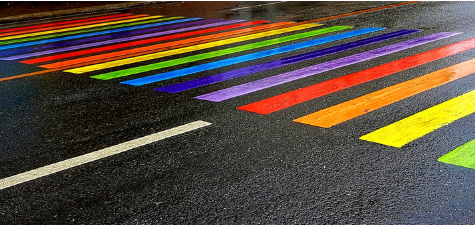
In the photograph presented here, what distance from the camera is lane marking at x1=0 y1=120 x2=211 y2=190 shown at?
382 centimetres

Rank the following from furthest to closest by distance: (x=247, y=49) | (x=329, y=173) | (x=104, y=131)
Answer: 1. (x=247, y=49)
2. (x=104, y=131)
3. (x=329, y=173)

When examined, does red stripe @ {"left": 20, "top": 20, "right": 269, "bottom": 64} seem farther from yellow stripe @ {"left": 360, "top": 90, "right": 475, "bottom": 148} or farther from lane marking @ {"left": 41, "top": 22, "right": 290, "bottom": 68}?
yellow stripe @ {"left": 360, "top": 90, "right": 475, "bottom": 148}

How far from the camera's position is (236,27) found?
36.9 ft

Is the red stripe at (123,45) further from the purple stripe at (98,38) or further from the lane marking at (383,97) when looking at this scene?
the lane marking at (383,97)

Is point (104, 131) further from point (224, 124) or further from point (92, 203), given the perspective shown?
point (92, 203)

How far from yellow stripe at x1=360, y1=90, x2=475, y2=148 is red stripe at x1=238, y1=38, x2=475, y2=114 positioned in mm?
1128

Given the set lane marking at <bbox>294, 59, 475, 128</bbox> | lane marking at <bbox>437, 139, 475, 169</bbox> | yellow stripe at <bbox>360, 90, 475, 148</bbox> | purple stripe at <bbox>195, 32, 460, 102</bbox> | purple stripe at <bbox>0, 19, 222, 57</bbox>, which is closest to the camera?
lane marking at <bbox>437, 139, 475, 169</bbox>

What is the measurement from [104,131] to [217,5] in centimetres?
1194

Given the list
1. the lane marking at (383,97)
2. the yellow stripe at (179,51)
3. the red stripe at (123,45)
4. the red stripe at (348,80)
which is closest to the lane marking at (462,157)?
the lane marking at (383,97)

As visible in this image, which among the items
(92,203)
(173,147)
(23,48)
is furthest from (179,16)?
(92,203)

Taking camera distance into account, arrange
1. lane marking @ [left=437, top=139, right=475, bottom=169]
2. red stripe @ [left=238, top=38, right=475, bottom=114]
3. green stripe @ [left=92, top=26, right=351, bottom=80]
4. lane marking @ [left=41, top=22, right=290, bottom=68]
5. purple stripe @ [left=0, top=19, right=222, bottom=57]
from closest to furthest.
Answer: lane marking @ [left=437, top=139, right=475, bottom=169] < red stripe @ [left=238, top=38, right=475, bottom=114] < green stripe @ [left=92, top=26, right=351, bottom=80] < lane marking @ [left=41, top=22, right=290, bottom=68] < purple stripe @ [left=0, top=19, right=222, bottom=57]

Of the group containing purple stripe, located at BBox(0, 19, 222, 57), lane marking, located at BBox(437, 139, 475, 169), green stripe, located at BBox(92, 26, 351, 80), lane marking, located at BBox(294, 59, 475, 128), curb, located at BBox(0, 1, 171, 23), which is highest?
curb, located at BBox(0, 1, 171, 23)

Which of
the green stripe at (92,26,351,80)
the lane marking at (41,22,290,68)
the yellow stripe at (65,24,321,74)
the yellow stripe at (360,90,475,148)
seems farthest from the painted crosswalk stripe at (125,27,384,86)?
the yellow stripe at (360,90,475,148)

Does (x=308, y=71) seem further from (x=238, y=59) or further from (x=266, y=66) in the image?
(x=238, y=59)
